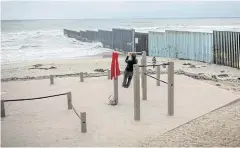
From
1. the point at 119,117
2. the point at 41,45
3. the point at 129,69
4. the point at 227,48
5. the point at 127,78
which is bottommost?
the point at 119,117

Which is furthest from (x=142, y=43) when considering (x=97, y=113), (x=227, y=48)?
(x=97, y=113)

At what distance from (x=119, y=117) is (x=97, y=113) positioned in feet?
2.29

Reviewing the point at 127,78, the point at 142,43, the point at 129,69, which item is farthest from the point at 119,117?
the point at 142,43

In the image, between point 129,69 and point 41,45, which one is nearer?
point 129,69

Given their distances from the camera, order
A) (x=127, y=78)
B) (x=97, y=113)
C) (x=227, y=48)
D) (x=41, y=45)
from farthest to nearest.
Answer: (x=41, y=45), (x=227, y=48), (x=127, y=78), (x=97, y=113)

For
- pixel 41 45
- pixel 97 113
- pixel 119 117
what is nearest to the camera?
pixel 119 117

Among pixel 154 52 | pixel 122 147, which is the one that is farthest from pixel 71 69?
pixel 122 147

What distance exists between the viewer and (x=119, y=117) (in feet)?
26.5

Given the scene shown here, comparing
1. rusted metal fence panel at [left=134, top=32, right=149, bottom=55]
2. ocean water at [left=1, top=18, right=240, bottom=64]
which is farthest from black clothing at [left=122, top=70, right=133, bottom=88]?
ocean water at [left=1, top=18, right=240, bottom=64]

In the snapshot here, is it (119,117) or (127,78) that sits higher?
(127,78)

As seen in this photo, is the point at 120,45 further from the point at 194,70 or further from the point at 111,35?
the point at 194,70

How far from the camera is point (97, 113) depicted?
27.8ft

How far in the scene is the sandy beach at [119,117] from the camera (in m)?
6.36

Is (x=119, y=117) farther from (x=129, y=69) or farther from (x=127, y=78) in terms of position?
(x=127, y=78)
